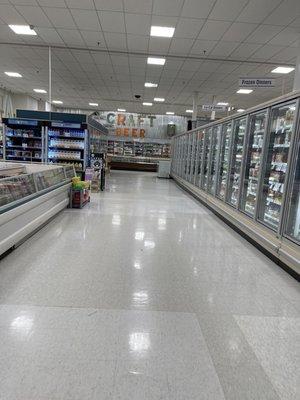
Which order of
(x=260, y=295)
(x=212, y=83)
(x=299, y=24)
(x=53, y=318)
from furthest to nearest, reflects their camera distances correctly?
(x=212, y=83) → (x=299, y=24) → (x=260, y=295) → (x=53, y=318)

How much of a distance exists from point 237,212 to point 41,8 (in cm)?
569

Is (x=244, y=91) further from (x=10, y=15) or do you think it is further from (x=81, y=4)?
(x=10, y=15)

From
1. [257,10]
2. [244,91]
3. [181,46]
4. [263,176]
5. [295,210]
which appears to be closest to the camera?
[295,210]

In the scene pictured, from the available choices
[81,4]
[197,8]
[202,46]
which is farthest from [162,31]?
[81,4]

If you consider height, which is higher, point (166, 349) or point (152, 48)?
point (152, 48)

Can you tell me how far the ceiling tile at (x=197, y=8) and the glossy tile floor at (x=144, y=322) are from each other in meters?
4.37

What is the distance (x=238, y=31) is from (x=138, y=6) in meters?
2.34

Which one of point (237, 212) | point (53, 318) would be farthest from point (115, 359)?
point (237, 212)

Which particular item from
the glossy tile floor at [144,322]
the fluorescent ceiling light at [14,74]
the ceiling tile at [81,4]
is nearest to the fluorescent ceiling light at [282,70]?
the ceiling tile at [81,4]

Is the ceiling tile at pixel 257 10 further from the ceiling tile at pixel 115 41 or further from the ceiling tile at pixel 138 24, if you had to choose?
the ceiling tile at pixel 115 41

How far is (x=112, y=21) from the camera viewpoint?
6.82m

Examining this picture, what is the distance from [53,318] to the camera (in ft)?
8.23

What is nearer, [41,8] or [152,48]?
[41,8]

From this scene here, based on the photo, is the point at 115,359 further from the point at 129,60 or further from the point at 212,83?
the point at 212,83
